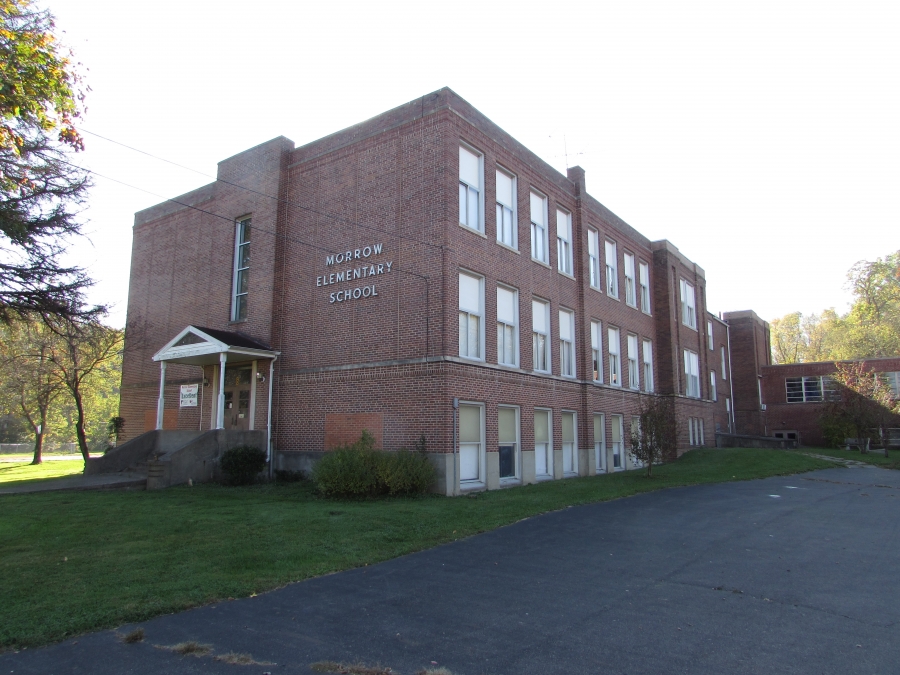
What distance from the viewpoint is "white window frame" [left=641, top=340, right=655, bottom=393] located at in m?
28.1

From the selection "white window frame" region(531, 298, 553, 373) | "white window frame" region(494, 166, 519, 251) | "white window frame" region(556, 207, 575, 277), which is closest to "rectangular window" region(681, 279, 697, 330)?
"white window frame" region(556, 207, 575, 277)

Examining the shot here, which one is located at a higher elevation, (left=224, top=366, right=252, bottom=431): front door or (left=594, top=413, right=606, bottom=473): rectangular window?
(left=224, top=366, right=252, bottom=431): front door

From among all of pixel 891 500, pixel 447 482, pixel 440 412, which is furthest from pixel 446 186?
pixel 891 500

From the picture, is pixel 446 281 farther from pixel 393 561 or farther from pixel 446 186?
pixel 393 561

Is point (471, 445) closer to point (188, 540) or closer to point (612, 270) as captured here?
point (188, 540)

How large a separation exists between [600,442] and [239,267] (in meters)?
14.3

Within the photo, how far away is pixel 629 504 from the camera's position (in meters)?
14.0

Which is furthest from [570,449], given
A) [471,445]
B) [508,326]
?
[471,445]

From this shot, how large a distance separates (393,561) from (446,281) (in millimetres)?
8823

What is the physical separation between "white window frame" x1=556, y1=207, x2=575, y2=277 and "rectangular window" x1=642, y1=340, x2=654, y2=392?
774 cm

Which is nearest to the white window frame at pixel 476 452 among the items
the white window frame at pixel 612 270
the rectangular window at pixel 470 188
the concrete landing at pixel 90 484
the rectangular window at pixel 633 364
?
the rectangular window at pixel 470 188

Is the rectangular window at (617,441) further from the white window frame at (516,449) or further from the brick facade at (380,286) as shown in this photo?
the white window frame at (516,449)

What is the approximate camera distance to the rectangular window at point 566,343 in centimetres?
2138

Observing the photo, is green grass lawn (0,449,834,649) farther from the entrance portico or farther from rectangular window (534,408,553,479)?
the entrance portico
